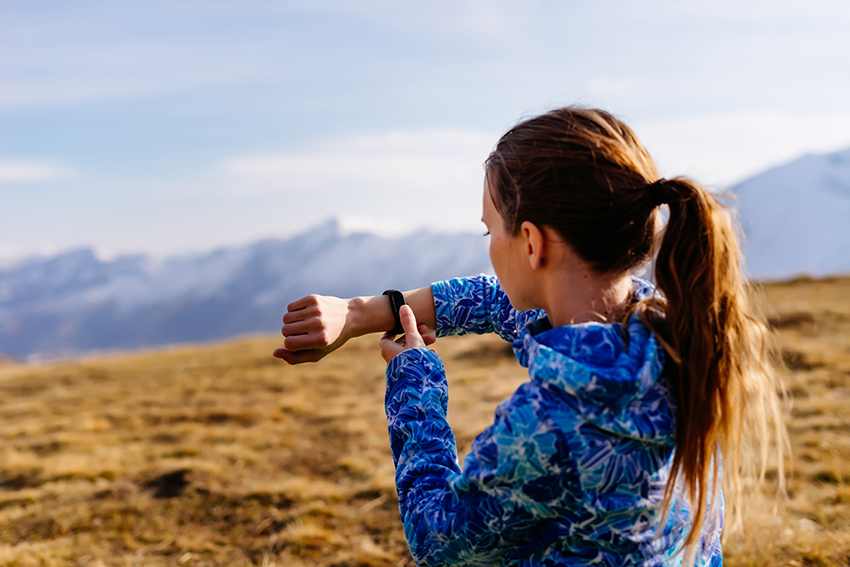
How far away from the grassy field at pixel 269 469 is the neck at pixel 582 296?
701 mm

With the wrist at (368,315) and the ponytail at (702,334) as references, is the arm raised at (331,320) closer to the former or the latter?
the wrist at (368,315)

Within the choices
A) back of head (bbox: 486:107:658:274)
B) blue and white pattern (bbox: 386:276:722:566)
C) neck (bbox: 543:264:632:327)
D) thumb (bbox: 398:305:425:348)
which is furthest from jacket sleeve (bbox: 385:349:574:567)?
back of head (bbox: 486:107:658:274)

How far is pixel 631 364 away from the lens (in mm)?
1290

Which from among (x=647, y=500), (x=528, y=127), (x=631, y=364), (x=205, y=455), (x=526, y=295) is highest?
(x=528, y=127)

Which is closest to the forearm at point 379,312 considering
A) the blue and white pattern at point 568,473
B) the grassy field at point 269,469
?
the blue and white pattern at point 568,473

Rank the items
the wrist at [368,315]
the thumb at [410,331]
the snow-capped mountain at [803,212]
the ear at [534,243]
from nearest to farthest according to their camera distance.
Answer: the ear at [534,243]
the thumb at [410,331]
the wrist at [368,315]
the snow-capped mountain at [803,212]

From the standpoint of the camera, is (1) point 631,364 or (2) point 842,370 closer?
(1) point 631,364

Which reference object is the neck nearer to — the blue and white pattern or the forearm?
the blue and white pattern

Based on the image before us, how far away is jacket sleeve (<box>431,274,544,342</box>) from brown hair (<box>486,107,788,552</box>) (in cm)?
88

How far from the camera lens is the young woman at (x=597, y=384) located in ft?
4.20

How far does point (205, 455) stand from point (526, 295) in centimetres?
636

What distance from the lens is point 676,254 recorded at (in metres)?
1.45

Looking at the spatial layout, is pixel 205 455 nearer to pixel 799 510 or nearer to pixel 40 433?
pixel 40 433

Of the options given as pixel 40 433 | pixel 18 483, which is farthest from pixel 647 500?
pixel 40 433
